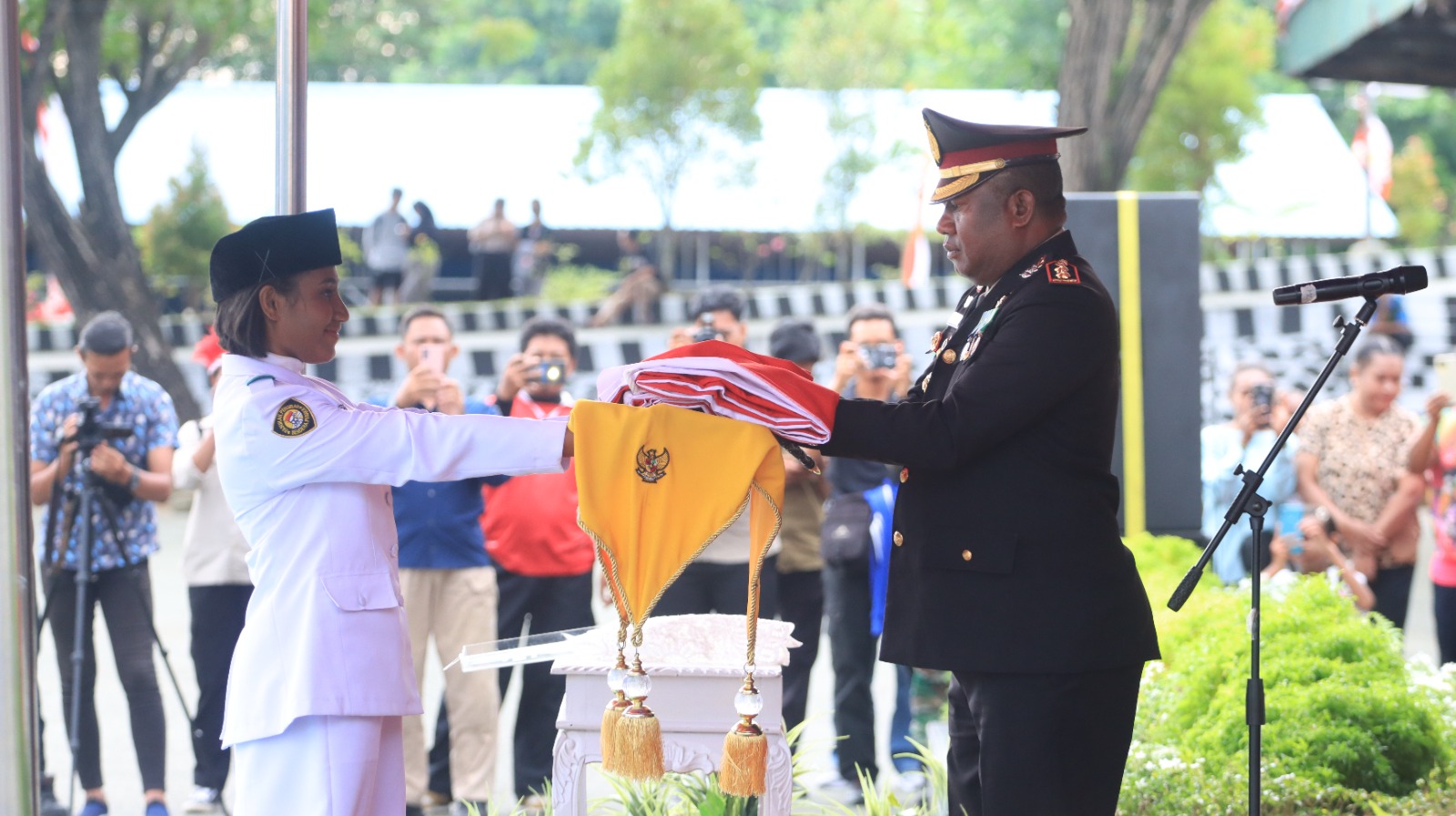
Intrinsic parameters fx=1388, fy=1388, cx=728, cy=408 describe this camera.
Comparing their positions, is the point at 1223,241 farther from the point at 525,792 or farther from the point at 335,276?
the point at 335,276

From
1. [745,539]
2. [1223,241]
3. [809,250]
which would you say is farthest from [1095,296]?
[1223,241]

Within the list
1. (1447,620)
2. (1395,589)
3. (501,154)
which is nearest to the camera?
(1447,620)

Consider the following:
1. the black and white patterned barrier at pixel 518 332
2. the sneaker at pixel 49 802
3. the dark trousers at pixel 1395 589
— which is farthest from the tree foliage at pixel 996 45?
the sneaker at pixel 49 802

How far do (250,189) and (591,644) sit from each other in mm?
14569

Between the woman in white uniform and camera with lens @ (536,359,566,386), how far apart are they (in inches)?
98.4

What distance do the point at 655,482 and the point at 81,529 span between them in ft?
10.7

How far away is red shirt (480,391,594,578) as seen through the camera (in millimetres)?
5320

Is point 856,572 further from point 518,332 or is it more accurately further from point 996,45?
point 996,45

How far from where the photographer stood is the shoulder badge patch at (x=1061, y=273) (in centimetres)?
262

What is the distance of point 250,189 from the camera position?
1655cm

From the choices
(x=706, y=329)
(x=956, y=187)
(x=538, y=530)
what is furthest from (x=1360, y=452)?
(x=956, y=187)

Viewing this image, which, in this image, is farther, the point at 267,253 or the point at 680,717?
the point at 680,717

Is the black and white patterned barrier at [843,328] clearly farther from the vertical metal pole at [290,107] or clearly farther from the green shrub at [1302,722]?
the vertical metal pole at [290,107]

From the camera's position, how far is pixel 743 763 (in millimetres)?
2689
